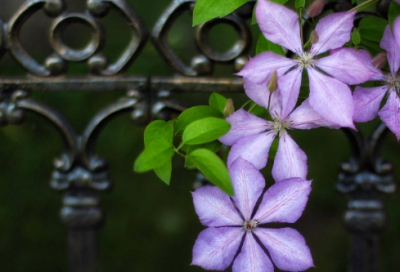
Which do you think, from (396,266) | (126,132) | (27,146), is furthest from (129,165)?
(396,266)

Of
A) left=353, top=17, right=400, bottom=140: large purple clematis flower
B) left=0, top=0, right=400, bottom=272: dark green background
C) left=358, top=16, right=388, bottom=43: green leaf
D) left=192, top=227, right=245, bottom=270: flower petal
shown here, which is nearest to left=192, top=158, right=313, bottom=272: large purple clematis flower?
left=192, top=227, right=245, bottom=270: flower petal

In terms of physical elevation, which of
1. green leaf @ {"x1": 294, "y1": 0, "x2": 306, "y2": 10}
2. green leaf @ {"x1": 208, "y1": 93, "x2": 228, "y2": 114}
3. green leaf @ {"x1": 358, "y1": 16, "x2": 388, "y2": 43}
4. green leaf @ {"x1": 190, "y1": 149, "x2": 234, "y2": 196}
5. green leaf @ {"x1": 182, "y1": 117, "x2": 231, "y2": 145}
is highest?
green leaf @ {"x1": 294, "y1": 0, "x2": 306, "y2": 10}

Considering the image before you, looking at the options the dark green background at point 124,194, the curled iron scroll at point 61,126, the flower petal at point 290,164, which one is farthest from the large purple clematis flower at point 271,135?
the dark green background at point 124,194

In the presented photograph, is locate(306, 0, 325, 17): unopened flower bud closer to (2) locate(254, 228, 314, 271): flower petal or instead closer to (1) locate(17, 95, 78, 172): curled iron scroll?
(2) locate(254, 228, 314, 271): flower petal

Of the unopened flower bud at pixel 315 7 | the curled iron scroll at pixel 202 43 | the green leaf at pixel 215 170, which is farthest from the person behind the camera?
the curled iron scroll at pixel 202 43

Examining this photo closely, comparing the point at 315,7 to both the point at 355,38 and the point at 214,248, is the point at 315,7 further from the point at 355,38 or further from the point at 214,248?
the point at 214,248

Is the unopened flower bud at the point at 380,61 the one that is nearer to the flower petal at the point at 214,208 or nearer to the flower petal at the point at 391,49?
the flower petal at the point at 391,49
